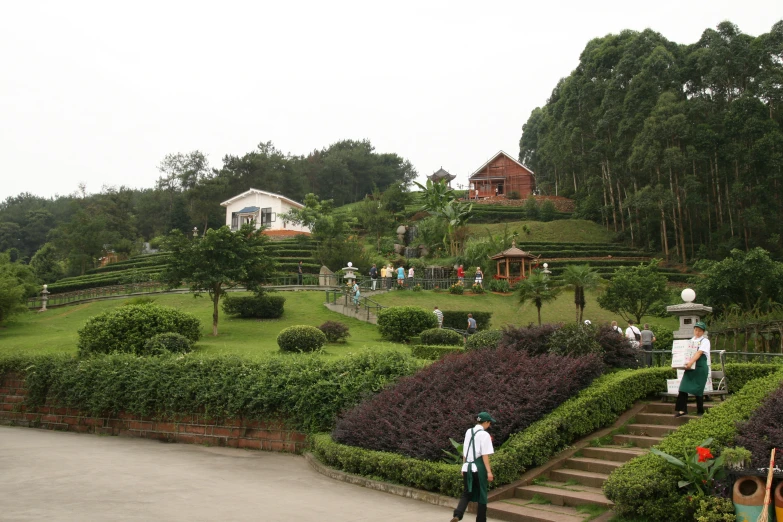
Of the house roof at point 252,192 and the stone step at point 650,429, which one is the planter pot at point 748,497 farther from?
the house roof at point 252,192

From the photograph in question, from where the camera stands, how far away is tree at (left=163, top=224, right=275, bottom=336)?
25.3 metres

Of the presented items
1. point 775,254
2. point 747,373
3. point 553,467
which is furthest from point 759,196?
point 553,467

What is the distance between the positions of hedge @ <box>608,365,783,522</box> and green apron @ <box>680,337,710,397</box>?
38cm

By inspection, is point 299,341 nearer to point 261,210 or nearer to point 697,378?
A: point 697,378

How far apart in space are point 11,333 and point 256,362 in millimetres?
18244

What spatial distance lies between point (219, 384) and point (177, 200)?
59.0 metres

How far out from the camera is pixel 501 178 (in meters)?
74.2

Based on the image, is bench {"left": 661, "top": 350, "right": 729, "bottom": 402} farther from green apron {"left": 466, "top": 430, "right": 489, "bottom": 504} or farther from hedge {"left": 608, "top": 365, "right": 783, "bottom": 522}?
green apron {"left": 466, "top": 430, "right": 489, "bottom": 504}

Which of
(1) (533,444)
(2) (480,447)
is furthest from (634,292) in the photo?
(2) (480,447)

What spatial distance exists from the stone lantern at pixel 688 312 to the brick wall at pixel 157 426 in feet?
24.9

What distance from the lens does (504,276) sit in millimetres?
37656

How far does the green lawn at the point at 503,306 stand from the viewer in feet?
100

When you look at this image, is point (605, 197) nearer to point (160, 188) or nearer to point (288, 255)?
point (288, 255)

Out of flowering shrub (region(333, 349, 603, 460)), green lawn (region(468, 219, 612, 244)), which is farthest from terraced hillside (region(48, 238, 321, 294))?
flowering shrub (region(333, 349, 603, 460))
